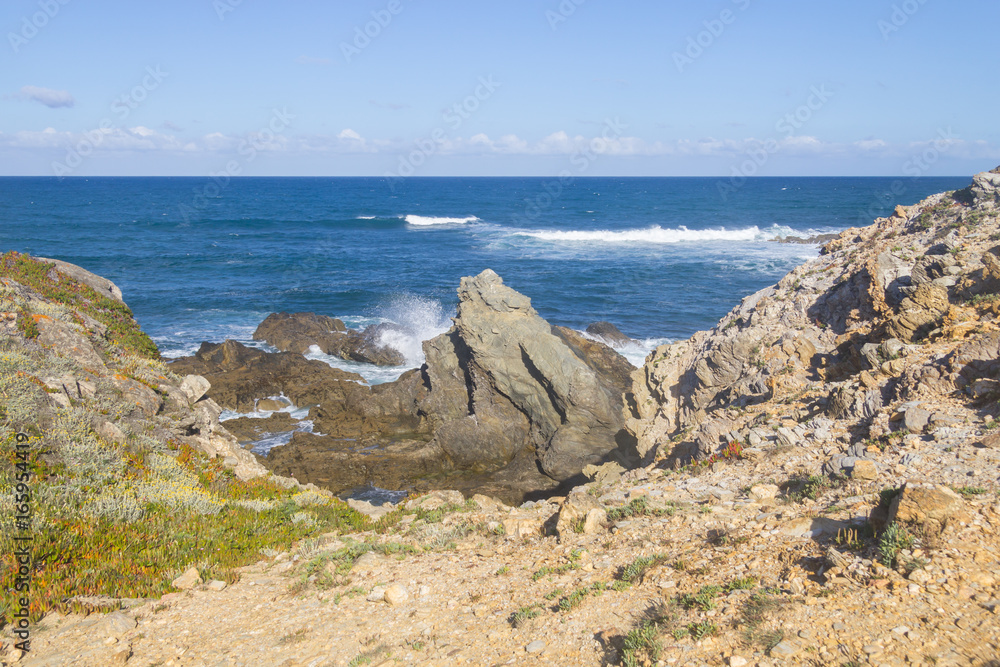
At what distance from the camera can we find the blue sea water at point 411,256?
4062 cm

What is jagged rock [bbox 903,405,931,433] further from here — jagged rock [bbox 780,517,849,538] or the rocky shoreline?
jagged rock [bbox 780,517,849,538]

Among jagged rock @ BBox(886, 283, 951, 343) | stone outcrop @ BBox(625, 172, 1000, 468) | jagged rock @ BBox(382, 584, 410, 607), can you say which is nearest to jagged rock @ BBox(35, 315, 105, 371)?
jagged rock @ BBox(382, 584, 410, 607)

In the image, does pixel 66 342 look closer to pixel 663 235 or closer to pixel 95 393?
pixel 95 393

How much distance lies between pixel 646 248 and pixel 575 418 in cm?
5319

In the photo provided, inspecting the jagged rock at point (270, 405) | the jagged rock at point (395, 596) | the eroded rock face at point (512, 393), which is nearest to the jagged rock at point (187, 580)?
the jagged rock at point (395, 596)

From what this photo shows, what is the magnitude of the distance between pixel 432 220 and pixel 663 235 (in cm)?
3684

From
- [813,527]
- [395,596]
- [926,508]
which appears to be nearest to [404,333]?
[395,596]

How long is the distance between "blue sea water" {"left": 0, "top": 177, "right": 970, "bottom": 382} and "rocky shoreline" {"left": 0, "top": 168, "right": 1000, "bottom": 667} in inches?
627

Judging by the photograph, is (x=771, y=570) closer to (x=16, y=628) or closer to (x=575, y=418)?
(x=16, y=628)

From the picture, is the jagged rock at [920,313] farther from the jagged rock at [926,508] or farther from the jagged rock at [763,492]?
the jagged rock at [926,508]

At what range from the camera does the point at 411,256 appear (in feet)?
208

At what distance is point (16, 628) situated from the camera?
6.09 m

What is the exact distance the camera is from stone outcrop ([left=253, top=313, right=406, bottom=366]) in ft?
101

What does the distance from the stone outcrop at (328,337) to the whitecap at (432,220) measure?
191 ft
